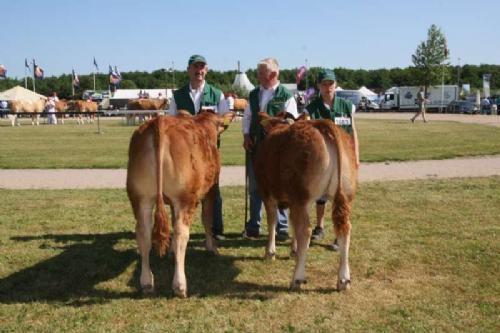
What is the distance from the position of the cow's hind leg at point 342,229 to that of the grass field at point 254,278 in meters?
0.16

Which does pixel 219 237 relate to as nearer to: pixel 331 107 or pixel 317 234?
pixel 317 234

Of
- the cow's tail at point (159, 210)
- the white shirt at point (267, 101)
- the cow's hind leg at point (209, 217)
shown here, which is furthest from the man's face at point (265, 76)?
the cow's tail at point (159, 210)

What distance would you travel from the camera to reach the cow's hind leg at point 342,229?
5245 mm

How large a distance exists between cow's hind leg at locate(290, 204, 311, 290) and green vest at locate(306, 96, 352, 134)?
1.77 m

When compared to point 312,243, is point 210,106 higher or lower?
higher

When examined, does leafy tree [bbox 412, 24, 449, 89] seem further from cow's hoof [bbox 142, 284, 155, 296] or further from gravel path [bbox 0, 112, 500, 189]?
cow's hoof [bbox 142, 284, 155, 296]

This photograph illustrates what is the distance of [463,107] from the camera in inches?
2080

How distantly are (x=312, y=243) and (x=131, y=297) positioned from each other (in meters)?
2.97

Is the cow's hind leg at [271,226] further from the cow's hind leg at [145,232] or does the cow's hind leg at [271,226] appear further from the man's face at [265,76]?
the cow's hind leg at [145,232]

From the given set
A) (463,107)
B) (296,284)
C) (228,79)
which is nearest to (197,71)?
(296,284)

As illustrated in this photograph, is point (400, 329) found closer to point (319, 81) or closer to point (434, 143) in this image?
point (319, 81)

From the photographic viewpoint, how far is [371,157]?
611 inches

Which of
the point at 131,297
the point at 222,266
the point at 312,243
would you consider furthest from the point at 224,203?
the point at 131,297

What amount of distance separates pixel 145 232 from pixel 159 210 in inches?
15.4
